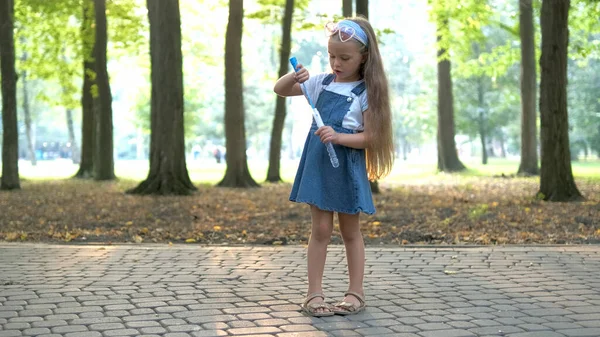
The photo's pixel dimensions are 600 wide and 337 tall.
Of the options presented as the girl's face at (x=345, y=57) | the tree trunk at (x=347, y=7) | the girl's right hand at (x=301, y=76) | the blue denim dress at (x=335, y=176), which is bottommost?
the blue denim dress at (x=335, y=176)

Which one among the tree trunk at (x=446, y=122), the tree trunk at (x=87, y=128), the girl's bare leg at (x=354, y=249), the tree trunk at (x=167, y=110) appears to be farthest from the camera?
the tree trunk at (x=446, y=122)

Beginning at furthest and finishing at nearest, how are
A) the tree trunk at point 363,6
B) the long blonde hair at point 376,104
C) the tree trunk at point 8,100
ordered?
the tree trunk at point 8,100
the tree trunk at point 363,6
the long blonde hair at point 376,104

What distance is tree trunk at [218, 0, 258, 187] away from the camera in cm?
1952

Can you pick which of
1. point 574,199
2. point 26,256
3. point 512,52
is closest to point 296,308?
point 26,256

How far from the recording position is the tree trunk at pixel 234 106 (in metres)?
19.5

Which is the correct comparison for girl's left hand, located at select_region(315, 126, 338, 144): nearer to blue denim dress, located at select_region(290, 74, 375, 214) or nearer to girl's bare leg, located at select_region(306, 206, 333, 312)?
blue denim dress, located at select_region(290, 74, 375, 214)

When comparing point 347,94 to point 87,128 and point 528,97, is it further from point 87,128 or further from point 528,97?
point 87,128

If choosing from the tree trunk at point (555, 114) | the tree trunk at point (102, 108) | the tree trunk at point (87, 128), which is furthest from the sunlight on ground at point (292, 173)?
the tree trunk at point (555, 114)

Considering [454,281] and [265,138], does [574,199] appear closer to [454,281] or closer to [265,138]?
[454,281]

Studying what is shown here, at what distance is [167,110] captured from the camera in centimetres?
1553

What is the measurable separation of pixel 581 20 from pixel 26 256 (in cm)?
2107

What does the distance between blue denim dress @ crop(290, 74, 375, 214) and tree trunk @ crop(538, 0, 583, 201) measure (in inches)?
356

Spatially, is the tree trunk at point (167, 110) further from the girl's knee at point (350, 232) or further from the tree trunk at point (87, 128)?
the girl's knee at point (350, 232)

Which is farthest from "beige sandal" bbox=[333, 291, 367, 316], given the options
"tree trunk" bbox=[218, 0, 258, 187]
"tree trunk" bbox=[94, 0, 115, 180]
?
"tree trunk" bbox=[94, 0, 115, 180]
